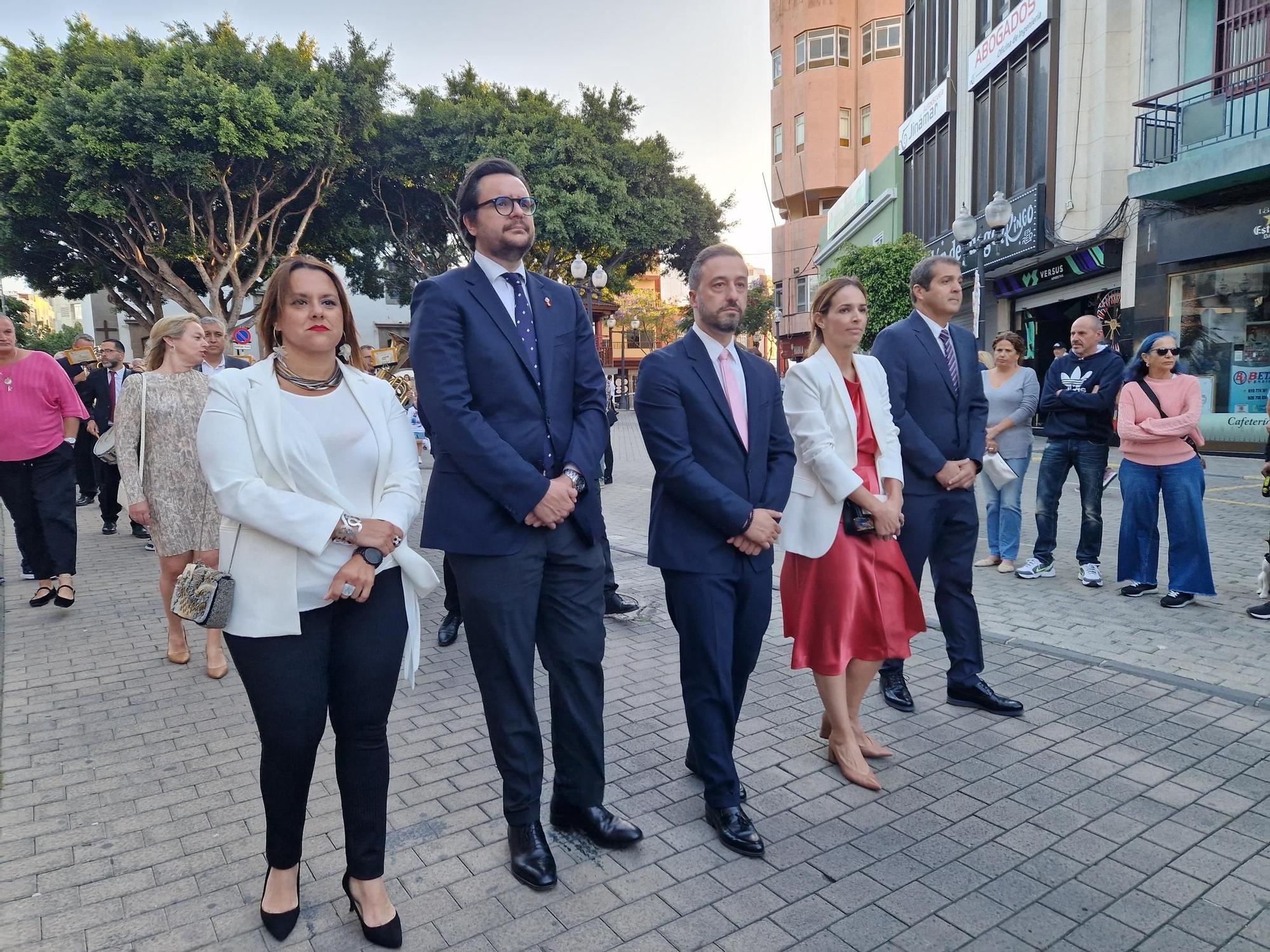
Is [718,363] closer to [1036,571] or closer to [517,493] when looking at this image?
[517,493]

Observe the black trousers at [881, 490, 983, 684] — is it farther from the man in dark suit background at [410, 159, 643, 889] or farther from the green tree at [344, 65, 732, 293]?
the green tree at [344, 65, 732, 293]

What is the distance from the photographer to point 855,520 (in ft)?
11.6

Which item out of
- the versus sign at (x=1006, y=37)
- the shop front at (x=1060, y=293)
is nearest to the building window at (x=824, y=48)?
the versus sign at (x=1006, y=37)

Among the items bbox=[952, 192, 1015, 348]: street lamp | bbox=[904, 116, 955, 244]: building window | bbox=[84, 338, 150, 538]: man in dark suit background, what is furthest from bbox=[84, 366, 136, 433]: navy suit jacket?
bbox=[904, 116, 955, 244]: building window

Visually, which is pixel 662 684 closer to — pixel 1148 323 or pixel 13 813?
pixel 13 813

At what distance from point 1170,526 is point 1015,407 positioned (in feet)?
5.24

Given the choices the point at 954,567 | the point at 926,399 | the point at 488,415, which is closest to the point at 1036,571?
the point at 954,567

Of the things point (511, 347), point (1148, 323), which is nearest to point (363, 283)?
point (1148, 323)

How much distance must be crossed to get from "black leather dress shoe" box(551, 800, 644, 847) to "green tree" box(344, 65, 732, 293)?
918 inches

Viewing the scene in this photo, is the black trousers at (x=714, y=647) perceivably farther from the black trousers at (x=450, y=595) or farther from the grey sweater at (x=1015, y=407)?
the grey sweater at (x=1015, y=407)

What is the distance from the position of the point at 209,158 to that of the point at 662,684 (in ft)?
69.9

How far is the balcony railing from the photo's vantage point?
13586mm

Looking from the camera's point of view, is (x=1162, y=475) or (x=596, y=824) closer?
(x=596, y=824)

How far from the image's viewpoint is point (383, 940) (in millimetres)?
2424
